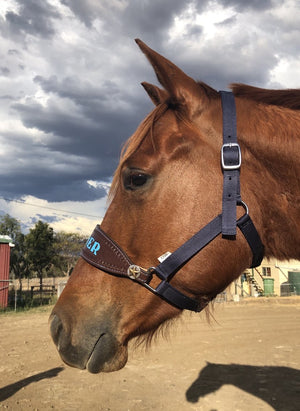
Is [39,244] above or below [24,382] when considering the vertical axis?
above

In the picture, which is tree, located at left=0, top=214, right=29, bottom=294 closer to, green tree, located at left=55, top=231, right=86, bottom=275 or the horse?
green tree, located at left=55, top=231, right=86, bottom=275

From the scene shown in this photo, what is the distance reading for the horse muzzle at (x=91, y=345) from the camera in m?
1.70

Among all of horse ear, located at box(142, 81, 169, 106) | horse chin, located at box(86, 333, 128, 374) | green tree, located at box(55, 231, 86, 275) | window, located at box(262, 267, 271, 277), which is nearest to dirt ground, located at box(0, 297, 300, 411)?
horse chin, located at box(86, 333, 128, 374)

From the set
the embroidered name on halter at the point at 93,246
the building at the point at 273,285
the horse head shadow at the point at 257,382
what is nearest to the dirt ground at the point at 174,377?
the horse head shadow at the point at 257,382

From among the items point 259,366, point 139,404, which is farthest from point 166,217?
point 259,366

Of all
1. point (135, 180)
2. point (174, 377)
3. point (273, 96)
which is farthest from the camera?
point (174, 377)

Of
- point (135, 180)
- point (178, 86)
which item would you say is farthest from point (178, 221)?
point (178, 86)

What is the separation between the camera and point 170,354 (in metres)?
8.14

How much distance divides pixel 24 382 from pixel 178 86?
6.44 m

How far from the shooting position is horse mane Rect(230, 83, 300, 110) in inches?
80.4

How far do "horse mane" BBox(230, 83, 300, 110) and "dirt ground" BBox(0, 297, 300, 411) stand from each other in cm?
236

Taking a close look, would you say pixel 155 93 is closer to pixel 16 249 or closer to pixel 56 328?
pixel 56 328

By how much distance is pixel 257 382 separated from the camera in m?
6.14

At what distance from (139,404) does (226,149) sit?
495 centimetres
